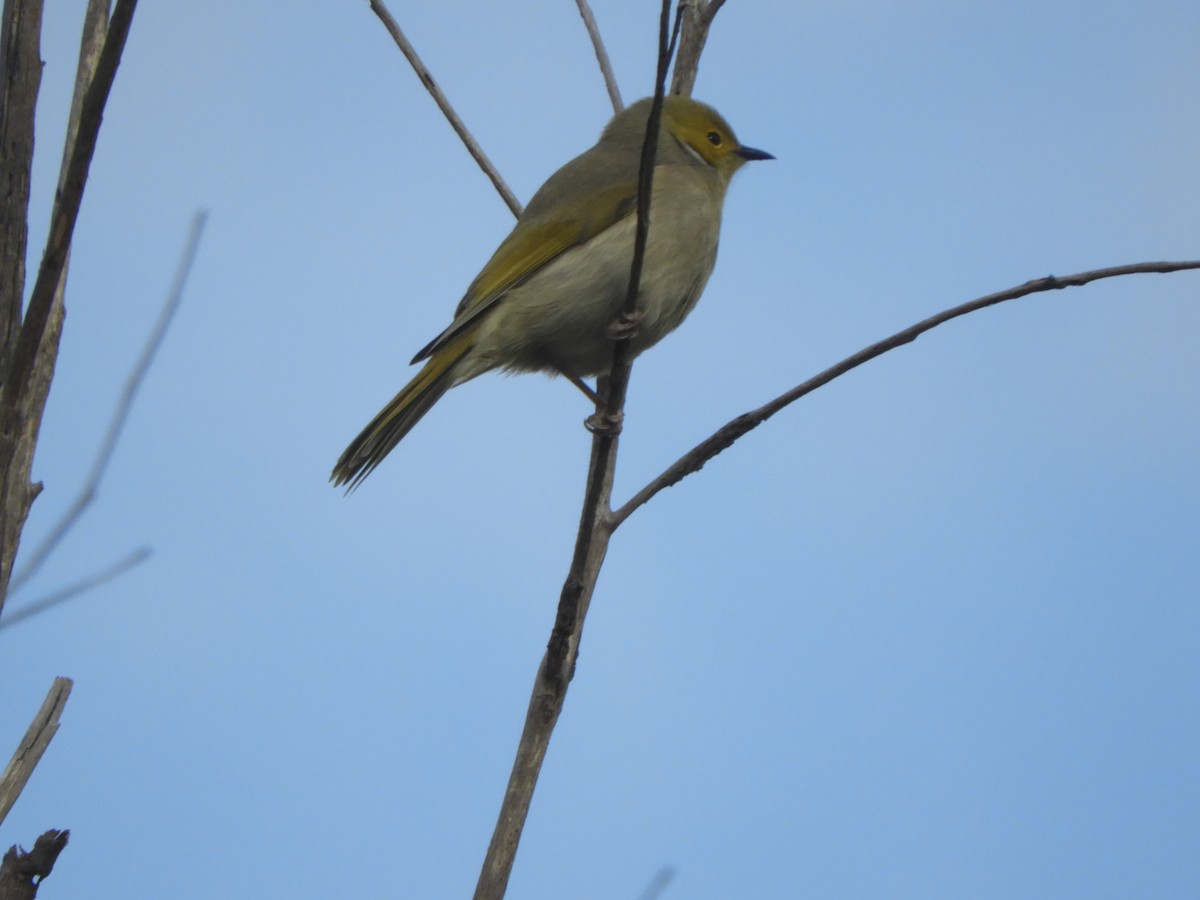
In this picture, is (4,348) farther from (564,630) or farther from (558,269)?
(558,269)

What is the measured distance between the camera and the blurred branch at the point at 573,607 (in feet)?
7.89

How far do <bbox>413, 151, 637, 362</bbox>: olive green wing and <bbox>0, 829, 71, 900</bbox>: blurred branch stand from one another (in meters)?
2.62

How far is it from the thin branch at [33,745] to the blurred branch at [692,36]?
2.60 meters

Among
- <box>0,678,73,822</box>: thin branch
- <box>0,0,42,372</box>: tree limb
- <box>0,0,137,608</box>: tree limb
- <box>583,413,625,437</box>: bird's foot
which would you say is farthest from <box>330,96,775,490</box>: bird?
<box>0,0,137,608</box>: tree limb

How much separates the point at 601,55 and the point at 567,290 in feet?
2.75

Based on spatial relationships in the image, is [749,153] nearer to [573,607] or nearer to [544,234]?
[544,234]

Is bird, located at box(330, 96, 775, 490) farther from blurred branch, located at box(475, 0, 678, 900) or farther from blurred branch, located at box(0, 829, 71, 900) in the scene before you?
blurred branch, located at box(0, 829, 71, 900)

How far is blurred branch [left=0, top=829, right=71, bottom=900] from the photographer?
2109 millimetres

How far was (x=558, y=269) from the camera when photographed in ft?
14.8

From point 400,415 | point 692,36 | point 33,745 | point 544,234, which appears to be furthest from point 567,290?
point 33,745

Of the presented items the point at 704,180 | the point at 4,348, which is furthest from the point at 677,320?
the point at 4,348

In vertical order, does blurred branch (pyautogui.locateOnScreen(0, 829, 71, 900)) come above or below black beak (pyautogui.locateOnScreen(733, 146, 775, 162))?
below

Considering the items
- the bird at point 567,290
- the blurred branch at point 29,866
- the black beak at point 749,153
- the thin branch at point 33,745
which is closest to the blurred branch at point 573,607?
the blurred branch at point 29,866

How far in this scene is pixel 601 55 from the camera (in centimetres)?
439
